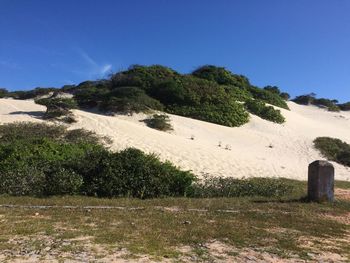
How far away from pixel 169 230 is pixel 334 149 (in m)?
22.6

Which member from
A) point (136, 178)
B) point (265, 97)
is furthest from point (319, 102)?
point (136, 178)

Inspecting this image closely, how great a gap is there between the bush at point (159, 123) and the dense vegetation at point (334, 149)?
31.7 feet

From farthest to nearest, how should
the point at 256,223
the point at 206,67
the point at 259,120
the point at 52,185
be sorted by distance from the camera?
the point at 206,67
the point at 259,120
the point at 52,185
the point at 256,223

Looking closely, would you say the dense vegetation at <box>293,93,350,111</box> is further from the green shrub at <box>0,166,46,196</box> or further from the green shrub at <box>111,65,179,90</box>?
the green shrub at <box>0,166,46,196</box>

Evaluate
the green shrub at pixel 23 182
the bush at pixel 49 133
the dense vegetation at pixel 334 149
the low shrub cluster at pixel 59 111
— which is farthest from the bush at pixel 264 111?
the green shrub at pixel 23 182

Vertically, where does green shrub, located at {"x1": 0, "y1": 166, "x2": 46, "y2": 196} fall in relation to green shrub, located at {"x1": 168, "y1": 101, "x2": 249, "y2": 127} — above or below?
below

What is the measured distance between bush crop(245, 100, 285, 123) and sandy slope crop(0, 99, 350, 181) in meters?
1.91

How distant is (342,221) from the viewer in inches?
374

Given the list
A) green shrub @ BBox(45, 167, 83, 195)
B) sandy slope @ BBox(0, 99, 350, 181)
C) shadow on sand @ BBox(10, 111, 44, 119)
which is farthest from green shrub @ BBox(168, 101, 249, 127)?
green shrub @ BBox(45, 167, 83, 195)

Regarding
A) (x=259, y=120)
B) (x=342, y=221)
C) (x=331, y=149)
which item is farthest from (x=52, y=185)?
(x=259, y=120)

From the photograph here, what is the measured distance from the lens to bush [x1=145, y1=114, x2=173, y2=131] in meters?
25.7

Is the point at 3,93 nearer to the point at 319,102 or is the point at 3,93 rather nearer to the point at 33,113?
the point at 33,113

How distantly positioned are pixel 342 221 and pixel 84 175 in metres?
6.37

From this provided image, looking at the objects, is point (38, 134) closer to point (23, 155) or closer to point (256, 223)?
point (23, 155)
